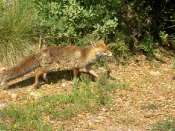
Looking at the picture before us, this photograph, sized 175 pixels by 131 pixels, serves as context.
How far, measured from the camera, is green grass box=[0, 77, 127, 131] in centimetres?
781

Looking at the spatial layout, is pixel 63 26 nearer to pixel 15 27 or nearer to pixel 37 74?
pixel 15 27

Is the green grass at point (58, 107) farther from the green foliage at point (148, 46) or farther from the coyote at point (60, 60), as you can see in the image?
the green foliage at point (148, 46)

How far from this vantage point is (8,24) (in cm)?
1017

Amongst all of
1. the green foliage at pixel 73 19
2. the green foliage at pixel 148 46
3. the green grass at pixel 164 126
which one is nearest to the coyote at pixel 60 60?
the green foliage at pixel 73 19

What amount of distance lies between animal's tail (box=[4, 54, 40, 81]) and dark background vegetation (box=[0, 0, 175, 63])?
29.7 inches

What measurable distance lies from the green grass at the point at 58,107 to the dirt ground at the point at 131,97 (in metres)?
0.14

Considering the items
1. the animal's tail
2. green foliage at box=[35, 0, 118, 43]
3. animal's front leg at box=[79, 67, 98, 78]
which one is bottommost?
animal's front leg at box=[79, 67, 98, 78]

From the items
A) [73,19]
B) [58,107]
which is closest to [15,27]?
[73,19]

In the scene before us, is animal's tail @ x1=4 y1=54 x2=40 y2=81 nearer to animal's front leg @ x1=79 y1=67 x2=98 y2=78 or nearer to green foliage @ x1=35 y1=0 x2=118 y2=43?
animal's front leg @ x1=79 y1=67 x2=98 y2=78

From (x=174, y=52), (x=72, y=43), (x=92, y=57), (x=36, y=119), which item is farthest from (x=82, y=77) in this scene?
(x=174, y=52)

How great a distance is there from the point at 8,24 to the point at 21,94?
176 cm

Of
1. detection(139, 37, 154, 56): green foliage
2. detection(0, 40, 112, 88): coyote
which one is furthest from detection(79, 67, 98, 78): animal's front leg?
detection(139, 37, 154, 56): green foliage

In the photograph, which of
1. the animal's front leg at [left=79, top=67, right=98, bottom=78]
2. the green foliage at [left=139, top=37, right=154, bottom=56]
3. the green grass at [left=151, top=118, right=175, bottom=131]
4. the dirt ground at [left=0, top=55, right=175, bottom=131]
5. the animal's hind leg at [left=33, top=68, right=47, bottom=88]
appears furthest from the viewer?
the green foliage at [left=139, top=37, right=154, bottom=56]

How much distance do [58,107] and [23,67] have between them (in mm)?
1177
